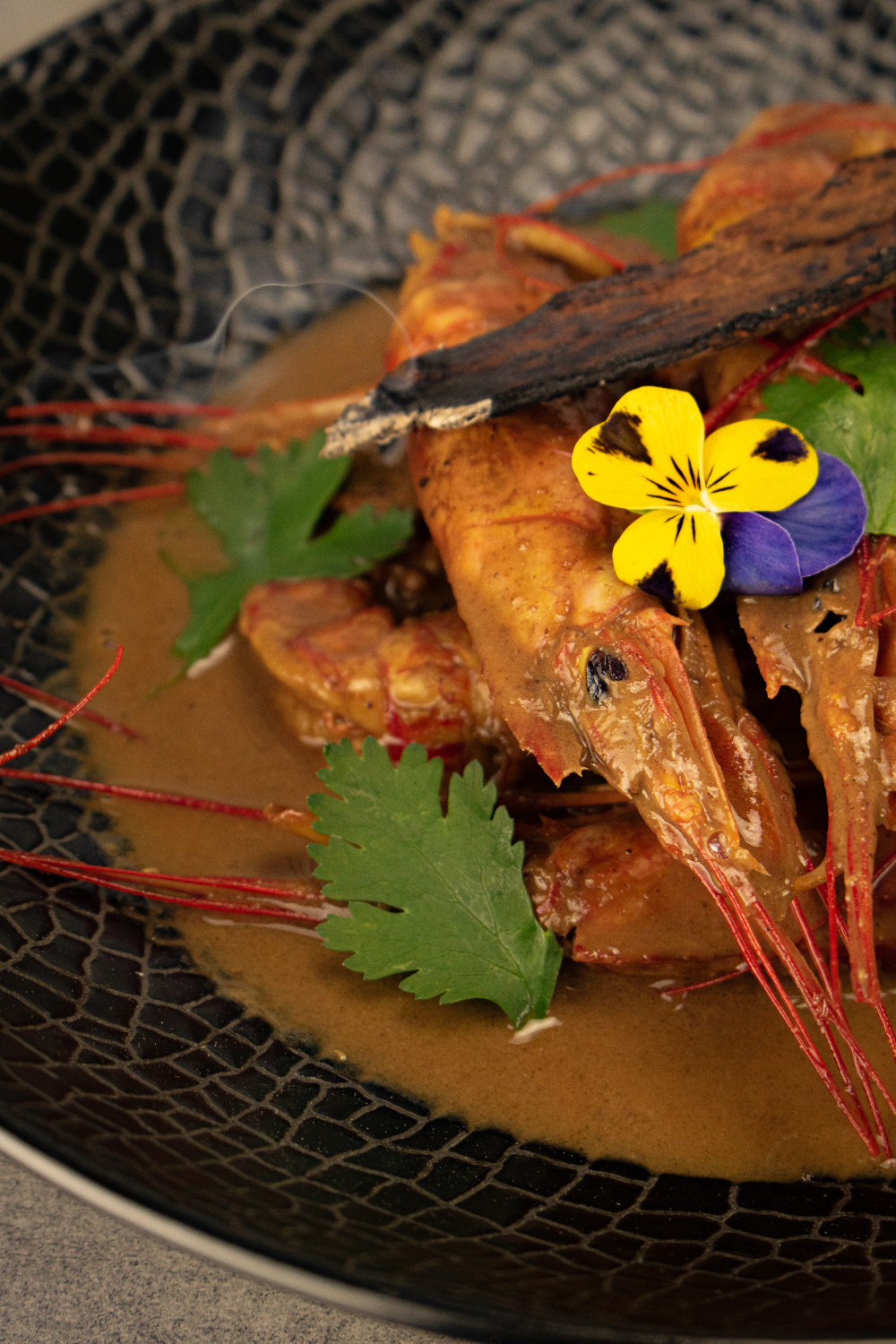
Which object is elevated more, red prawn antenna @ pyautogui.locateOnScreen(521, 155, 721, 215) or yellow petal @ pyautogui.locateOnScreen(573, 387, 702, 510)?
yellow petal @ pyautogui.locateOnScreen(573, 387, 702, 510)

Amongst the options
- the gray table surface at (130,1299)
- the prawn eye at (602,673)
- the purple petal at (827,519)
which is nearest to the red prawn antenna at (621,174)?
the purple petal at (827,519)

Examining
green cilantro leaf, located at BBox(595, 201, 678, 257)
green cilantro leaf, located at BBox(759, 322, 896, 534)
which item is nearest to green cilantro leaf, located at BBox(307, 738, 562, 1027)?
green cilantro leaf, located at BBox(759, 322, 896, 534)

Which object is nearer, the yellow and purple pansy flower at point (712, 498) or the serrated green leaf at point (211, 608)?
the yellow and purple pansy flower at point (712, 498)

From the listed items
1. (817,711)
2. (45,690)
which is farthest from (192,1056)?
(817,711)

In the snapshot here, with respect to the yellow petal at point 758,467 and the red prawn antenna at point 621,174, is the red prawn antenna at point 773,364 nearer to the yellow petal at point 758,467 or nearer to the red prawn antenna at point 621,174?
the yellow petal at point 758,467

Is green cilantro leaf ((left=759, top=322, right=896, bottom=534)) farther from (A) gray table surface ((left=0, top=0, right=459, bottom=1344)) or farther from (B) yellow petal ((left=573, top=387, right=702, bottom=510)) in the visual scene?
(A) gray table surface ((left=0, top=0, right=459, bottom=1344))

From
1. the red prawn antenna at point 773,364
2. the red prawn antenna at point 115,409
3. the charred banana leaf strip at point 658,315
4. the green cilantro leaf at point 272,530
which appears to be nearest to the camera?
the charred banana leaf strip at point 658,315

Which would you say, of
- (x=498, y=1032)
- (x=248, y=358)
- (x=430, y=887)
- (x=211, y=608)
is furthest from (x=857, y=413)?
(x=248, y=358)
